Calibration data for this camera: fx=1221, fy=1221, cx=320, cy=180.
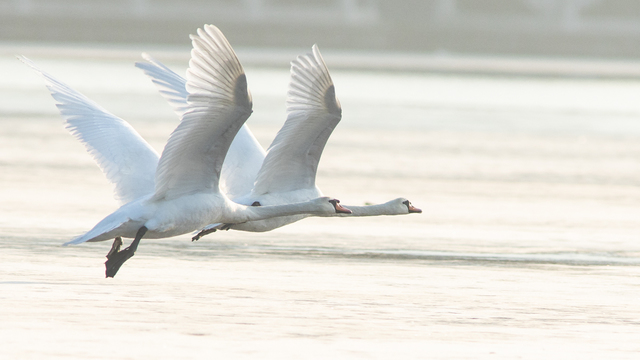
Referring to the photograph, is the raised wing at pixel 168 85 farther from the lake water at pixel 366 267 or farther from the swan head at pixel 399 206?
the swan head at pixel 399 206

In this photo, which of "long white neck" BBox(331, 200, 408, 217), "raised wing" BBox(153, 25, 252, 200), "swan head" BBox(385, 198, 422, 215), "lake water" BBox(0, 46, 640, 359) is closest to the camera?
"lake water" BBox(0, 46, 640, 359)

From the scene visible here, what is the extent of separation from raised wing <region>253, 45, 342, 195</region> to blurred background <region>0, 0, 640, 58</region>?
60206mm

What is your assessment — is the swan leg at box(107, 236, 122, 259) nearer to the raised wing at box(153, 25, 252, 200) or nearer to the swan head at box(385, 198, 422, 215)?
the raised wing at box(153, 25, 252, 200)

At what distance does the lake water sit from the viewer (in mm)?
6336

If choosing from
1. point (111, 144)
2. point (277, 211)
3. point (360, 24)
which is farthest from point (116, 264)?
point (360, 24)

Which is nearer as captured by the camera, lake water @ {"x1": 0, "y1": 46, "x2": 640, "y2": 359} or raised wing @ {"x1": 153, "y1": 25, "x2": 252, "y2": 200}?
lake water @ {"x1": 0, "y1": 46, "x2": 640, "y2": 359}

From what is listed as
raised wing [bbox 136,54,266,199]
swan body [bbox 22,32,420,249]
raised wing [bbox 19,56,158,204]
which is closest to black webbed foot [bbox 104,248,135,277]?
swan body [bbox 22,32,420,249]

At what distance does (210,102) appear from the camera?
23.7ft

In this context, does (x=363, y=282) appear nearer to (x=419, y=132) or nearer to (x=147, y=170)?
(x=147, y=170)

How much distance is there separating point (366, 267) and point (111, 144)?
2.03m

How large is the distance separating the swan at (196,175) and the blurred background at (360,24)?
6129 centimetres

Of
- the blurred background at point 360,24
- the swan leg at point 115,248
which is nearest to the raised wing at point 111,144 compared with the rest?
the swan leg at point 115,248

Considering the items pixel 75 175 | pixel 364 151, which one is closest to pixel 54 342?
pixel 75 175

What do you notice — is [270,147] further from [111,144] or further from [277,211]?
[111,144]
